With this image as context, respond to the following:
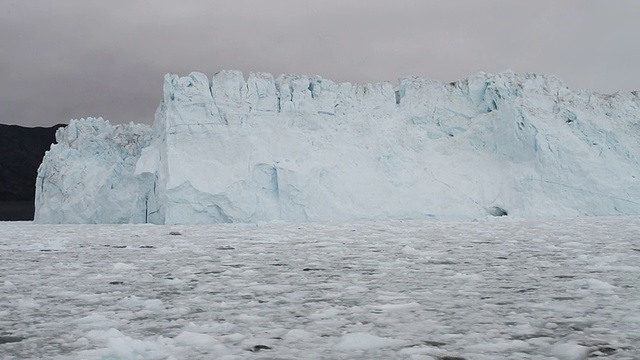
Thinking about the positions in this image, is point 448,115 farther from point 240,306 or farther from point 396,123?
point 240,306

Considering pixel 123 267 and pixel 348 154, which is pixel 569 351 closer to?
pixel 123 267

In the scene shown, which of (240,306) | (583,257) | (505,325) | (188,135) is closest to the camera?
(505,325)

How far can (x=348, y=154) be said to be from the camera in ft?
58.5

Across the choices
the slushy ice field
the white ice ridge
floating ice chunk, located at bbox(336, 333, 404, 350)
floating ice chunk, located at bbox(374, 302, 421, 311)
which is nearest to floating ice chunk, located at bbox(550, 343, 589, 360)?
the slushy ice field

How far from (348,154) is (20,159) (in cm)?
6755

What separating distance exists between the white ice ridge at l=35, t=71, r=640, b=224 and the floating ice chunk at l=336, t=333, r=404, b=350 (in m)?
13.8

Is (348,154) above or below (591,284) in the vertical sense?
above

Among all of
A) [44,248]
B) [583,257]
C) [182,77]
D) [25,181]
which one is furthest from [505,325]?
[25,181]

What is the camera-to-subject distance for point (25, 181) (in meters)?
68.4

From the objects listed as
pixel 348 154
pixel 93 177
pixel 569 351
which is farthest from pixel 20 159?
pixel 569 351

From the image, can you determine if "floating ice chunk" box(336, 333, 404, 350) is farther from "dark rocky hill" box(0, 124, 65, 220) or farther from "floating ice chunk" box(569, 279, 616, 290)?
"dark rocky hill" box(0, 124, 65, 220)

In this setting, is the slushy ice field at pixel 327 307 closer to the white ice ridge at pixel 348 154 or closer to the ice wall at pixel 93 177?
the white ice ridge at pixel 348 154

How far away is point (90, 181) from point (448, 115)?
12951 mm

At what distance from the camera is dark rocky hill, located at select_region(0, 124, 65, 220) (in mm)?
65688
